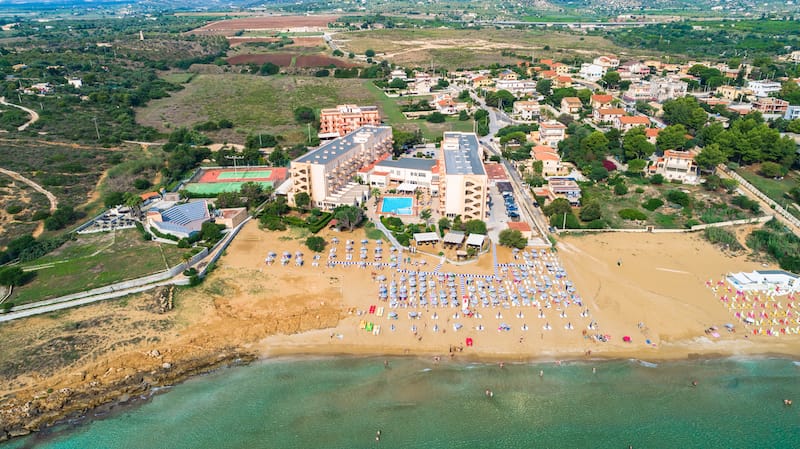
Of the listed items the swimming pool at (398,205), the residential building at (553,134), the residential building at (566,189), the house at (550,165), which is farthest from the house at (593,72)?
the swimming pool at (398,205)

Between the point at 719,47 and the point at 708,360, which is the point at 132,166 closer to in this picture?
the point at 708,360

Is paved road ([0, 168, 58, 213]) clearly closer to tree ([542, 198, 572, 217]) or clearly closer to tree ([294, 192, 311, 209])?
tree ([294, 192, 311, 209])

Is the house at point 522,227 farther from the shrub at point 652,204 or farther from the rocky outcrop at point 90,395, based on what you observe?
the rocky outcrop at point 90,395

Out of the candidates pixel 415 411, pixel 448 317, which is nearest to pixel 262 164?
pixel 448 317

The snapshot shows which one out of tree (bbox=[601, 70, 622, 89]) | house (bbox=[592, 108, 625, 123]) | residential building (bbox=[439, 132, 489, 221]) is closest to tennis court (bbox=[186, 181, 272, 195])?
residential building (bbox=[439, 132, 489, 221])

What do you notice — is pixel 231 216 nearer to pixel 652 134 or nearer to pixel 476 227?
pixel 476 227

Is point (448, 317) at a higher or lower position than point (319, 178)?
lower
